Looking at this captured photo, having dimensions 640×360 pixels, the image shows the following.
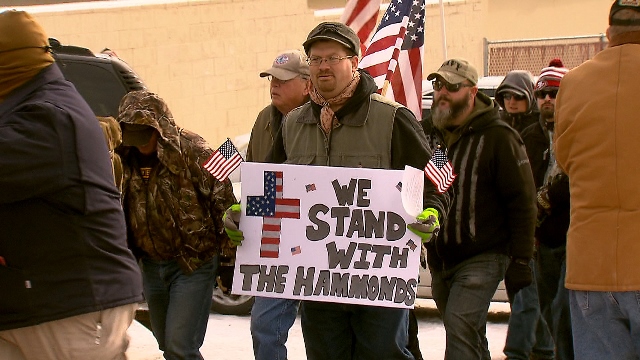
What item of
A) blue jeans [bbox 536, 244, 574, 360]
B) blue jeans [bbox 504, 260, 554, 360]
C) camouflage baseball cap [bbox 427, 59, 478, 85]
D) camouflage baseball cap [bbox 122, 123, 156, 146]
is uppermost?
camouflage baseball cap [bbox 427, 59, 478, 85]

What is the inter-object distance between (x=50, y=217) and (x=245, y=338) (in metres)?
5.35

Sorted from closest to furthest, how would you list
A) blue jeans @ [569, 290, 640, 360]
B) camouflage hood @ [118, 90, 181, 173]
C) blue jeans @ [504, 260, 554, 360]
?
1. blue jeans @ [569, 290, 640, 360]
2. camouflage hood @ [118, 90, 181, 173]
3. blue jeans @ [504, 260, 554, 360]

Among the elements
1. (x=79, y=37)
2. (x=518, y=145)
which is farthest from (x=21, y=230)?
(x=79, y=37)

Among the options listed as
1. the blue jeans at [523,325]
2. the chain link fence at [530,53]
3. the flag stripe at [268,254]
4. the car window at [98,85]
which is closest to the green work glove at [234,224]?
the flag stripe at [268,254]

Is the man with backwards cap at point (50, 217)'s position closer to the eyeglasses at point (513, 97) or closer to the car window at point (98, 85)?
the car window at point (98, 85)

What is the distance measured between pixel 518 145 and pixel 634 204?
85.6 inches

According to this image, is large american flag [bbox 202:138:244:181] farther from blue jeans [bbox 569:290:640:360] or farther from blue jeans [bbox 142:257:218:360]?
blue jeans [bbox 569:290:640:360]

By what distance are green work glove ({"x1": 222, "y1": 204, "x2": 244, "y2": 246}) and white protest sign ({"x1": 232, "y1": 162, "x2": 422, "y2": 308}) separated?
0.10 ft

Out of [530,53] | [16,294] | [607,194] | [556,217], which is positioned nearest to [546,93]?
[556,217]

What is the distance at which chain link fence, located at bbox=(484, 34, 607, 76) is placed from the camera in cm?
1825

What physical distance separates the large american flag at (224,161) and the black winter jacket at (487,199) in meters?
1.50

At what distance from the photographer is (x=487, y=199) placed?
680 cm

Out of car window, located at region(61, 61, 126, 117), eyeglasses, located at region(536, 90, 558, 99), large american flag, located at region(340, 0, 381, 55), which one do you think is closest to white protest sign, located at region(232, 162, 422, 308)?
eyeglasses, located at region(536, 90, 558, 99)

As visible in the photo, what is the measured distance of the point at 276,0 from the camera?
1830 centimetres
